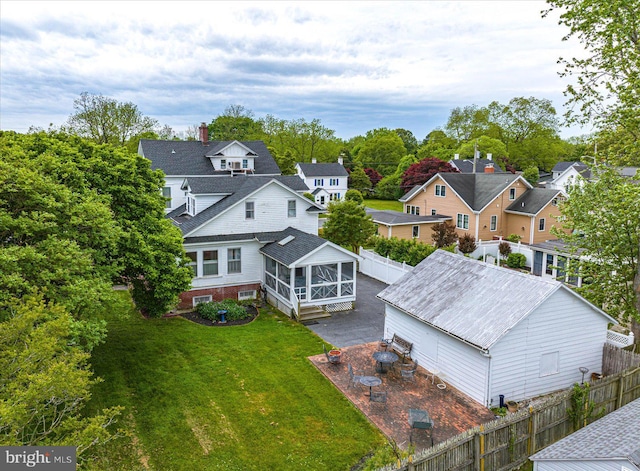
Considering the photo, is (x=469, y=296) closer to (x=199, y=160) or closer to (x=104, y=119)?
(x=199, y=160)

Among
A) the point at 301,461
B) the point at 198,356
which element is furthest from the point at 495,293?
the point at 198,356

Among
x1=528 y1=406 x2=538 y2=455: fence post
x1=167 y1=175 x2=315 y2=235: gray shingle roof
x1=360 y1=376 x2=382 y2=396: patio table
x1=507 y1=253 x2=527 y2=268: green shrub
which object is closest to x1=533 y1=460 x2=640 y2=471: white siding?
x1=528 y1=406 x2=538 y2=455: fence post

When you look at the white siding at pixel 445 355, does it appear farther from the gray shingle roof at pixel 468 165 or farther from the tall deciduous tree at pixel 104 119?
the gray shingle roof at pixel 468 165

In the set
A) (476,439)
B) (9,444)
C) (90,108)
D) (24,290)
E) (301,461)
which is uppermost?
(90,108)

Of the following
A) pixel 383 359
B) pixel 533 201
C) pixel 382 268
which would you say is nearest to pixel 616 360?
pixel 383 359

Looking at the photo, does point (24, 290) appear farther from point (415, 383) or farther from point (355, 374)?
point (415, 383)

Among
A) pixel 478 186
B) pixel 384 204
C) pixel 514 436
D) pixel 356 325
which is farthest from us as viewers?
pixel 384 204
